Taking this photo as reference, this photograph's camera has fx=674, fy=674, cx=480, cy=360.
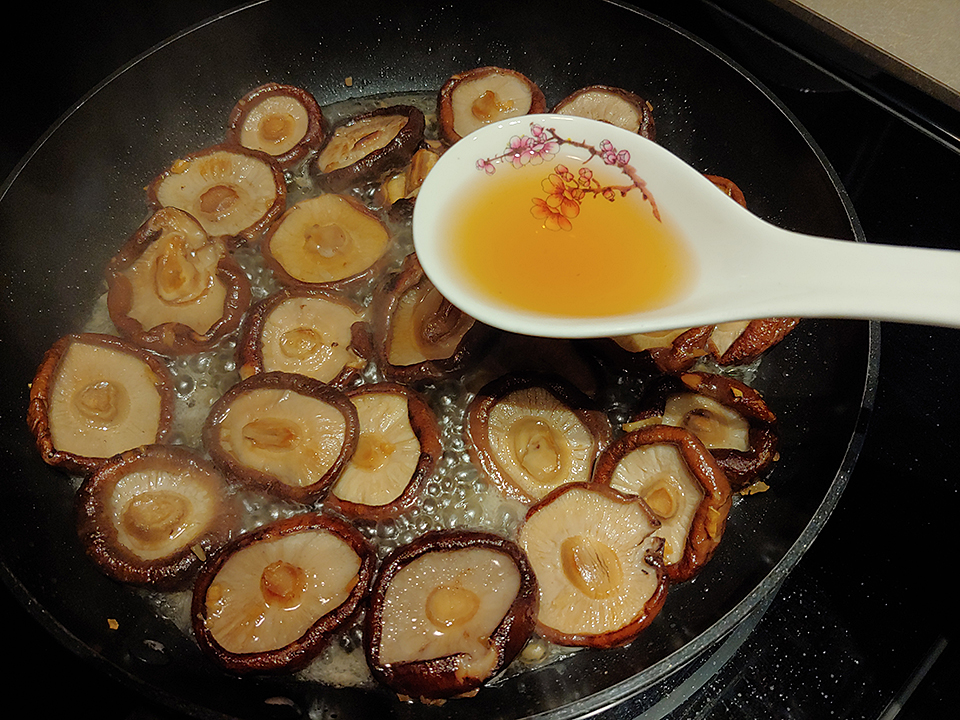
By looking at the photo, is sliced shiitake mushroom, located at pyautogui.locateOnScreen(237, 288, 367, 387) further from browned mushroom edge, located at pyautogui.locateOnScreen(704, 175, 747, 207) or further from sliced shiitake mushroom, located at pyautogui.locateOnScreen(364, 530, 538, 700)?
browned mushroom edge, located at pyautogui.locateOnScreen(704, 175, 747, 207)

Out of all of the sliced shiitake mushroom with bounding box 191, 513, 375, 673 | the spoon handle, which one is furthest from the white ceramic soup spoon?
the sliced shiitake mushroom with bounding box 191, 513, 375, 673

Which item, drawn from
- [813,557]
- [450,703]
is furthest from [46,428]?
[813,557]

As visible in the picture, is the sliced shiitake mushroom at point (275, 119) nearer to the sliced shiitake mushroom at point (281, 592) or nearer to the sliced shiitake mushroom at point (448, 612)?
the sliced shiitake mushroom at point (281, 592)

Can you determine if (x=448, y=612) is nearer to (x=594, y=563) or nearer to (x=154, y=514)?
(x=594, y=563)

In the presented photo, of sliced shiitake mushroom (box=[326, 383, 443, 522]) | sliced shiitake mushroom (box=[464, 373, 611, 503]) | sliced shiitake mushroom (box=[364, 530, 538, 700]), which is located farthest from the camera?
sliced shiitake mushroom (box=[464, 373, 611, 503])

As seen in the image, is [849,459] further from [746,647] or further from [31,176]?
[31,176]

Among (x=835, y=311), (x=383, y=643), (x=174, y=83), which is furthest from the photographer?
(x=174, y=83)
